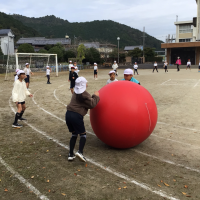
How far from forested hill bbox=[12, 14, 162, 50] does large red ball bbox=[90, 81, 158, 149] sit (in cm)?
12130

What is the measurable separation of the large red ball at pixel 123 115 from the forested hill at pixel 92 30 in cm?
12130

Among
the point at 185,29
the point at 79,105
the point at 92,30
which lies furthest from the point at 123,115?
the point at 92,30

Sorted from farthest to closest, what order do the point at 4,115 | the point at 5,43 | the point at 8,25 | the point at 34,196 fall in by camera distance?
1. the point at 8,25
2. the point at 5,43
3. the point at 4,115
4. the point at 34,196

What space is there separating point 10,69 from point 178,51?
143 feet

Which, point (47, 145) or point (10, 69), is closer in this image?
point (47, 145)

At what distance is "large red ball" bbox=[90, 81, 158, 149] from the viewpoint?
17.1ft

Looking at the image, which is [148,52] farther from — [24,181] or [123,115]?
[24,181]

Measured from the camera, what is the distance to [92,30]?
463 feet

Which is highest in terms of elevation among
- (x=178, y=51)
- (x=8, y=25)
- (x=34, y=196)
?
(x=8, y=25)

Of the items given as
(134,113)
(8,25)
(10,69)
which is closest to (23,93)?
(134,113)

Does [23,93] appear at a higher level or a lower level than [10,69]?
lower

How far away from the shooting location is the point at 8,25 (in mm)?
87312

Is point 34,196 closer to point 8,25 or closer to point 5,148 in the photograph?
point 5,148

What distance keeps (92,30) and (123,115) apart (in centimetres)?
14346
